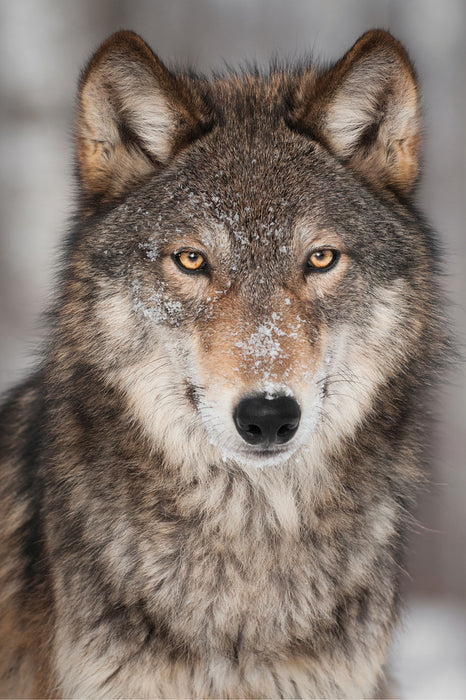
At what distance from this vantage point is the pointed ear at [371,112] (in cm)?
171

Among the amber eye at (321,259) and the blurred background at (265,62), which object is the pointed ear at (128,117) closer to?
the amber eye at (321,259)

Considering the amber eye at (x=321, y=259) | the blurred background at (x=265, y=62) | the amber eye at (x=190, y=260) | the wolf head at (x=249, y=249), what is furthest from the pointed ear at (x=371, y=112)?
the blurred background at (x=265, y=62)

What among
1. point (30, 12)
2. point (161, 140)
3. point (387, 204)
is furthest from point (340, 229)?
point (30, 12)

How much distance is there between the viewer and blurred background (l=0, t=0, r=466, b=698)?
3.19m

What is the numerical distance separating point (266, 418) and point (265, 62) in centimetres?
215

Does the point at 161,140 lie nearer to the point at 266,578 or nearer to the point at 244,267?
the point at 244,267

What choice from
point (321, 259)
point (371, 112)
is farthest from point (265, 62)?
point (321, 259)

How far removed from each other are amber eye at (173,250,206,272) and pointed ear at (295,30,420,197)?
1.68ft

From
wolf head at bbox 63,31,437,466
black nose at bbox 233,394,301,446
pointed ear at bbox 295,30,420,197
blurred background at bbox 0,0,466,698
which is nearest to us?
black nose at bbox 233,394,301,446

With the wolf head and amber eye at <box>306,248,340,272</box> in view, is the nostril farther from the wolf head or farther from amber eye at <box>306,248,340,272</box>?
amber eye at <box>306,248,340,272</box>

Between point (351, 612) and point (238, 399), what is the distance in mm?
812

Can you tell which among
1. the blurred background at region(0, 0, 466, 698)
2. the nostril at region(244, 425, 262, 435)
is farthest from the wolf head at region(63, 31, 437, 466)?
the blurred background at region(0, 0, 466, 698)

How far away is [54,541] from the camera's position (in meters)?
1.91

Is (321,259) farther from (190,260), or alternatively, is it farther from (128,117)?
(128,117)
